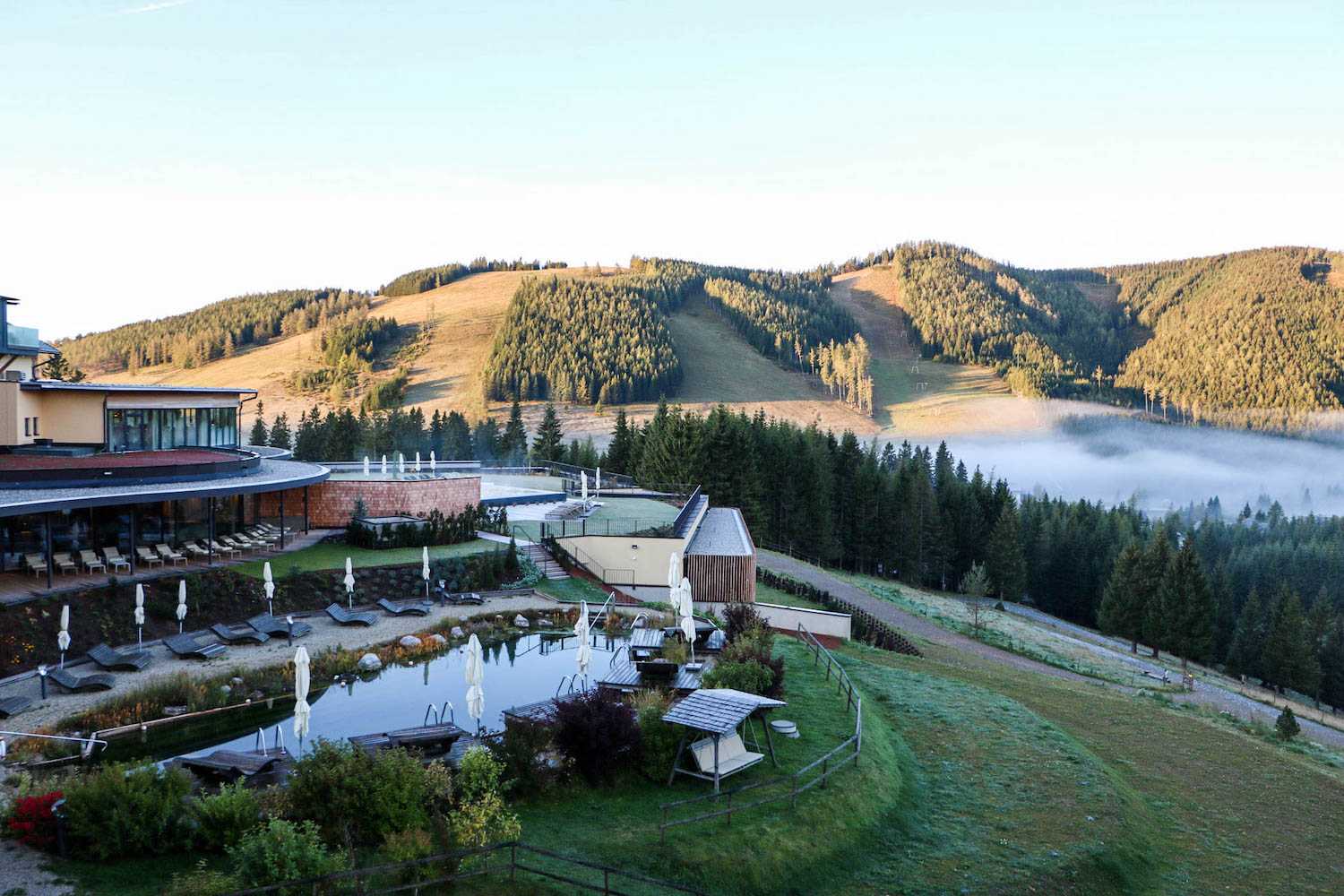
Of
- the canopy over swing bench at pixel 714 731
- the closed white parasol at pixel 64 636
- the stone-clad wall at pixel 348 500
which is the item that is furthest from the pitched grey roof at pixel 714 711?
the stone-clad wall at pixel 348 500

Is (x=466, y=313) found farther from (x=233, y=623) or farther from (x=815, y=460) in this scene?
(x=233, y=623)

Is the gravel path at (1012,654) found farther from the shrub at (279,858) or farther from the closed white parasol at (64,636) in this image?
the closed white parasol at (64,636)

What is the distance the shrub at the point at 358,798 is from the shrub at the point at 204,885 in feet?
4.36

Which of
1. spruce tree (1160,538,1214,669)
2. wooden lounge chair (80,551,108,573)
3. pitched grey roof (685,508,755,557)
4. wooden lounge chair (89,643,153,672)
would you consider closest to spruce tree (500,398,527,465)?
pitched grey roof (685,508,755,557)

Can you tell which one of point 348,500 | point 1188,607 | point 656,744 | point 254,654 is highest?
point 348,500

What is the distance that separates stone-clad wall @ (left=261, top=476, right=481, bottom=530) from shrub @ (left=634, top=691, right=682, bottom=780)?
707 inches

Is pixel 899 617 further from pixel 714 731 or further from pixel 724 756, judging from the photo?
pixel 714 731

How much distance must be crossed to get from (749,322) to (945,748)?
14878cm

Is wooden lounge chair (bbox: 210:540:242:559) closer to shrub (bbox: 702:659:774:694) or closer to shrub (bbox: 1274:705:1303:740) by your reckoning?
shrub (bbox: 702:659:774:694)

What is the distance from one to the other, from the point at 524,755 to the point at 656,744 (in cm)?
184

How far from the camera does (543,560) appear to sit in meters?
26.9

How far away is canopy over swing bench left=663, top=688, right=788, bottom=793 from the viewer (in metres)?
10.6

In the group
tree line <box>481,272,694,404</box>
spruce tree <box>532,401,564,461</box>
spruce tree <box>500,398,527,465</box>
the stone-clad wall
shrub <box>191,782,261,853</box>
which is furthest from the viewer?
tree line <box>481,272,694,404</box>

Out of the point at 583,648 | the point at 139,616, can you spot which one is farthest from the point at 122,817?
the point at 139,616
